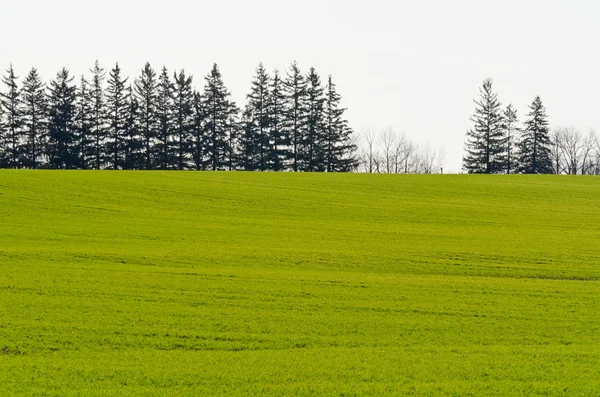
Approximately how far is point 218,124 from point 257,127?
532cm

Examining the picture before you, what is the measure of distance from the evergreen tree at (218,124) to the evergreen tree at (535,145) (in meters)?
40.8

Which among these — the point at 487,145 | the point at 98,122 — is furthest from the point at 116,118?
the point at 487,145

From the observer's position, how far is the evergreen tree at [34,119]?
7681 centimetres

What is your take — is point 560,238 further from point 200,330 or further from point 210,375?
point 210,375

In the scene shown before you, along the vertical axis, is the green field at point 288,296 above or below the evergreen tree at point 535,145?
below

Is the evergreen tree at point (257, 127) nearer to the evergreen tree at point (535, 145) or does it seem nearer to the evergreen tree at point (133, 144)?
the evergreen tree at point (133, 144)

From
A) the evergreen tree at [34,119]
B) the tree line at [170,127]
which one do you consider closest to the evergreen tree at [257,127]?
the tree line at [170,127]

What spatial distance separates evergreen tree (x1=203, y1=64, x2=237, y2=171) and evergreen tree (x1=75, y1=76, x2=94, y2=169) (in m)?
14.9

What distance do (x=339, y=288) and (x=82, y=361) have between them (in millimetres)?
9643

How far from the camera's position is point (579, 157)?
116 m

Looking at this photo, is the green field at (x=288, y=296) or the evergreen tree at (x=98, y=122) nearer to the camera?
the green field at (x=288, y=296)

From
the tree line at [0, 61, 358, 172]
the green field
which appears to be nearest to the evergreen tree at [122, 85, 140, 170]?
the tree line at [0, 61, 358, 172]

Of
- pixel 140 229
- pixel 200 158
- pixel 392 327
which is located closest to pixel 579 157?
pixel 200 158

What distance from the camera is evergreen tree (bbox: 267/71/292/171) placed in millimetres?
81188
